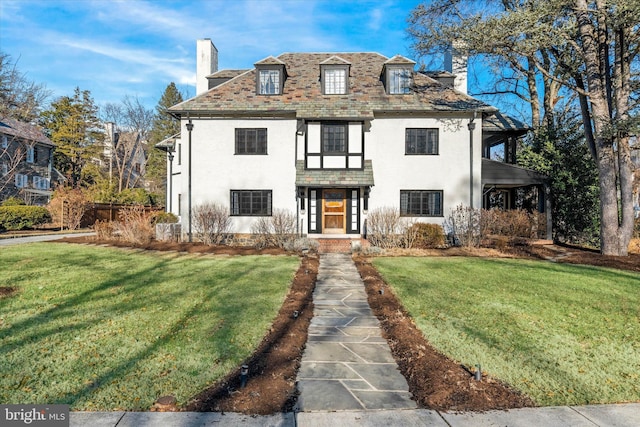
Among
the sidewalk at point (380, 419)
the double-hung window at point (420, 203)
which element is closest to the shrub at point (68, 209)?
the double-hung window at point (420, 203)

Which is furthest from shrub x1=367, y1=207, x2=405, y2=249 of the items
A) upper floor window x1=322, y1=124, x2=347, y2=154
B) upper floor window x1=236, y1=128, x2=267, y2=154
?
upper floor window x1=236, y1=128, x2=267, y2=154

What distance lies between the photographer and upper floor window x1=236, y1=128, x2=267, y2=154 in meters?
15.6

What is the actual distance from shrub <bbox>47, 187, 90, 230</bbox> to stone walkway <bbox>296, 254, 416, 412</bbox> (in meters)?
Result: 20.6

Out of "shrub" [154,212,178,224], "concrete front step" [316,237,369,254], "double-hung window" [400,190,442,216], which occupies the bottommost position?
"concrete front step" [316,237,369,254]

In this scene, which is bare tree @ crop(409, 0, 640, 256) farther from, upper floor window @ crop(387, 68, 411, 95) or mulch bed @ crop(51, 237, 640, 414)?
mulch bed @ crop(51, 237, 640, 414)

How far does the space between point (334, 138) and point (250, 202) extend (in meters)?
4.83

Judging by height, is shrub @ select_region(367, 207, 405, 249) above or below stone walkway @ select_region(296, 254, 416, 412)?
above

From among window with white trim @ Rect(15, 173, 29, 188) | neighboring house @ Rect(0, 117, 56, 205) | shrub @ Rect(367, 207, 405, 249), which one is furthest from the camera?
window with white trim @ Rect(15, 173, 29, 188)

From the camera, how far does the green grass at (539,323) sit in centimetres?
389

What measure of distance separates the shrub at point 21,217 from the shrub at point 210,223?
12208 mm

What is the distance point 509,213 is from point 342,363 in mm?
13848

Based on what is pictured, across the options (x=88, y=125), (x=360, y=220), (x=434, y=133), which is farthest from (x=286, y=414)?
(x=88, y=125)

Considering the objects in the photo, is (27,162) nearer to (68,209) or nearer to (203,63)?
(68,209)

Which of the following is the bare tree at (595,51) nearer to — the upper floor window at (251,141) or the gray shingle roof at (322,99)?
the gray shingle roof at (322,99)
